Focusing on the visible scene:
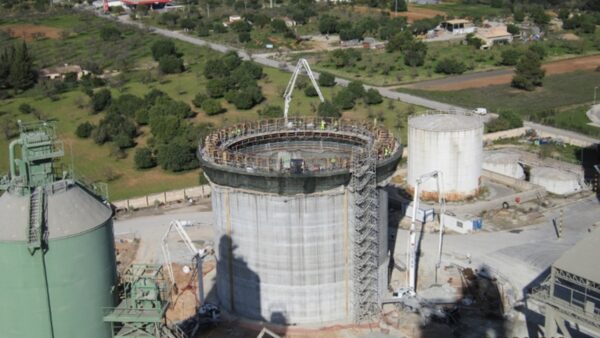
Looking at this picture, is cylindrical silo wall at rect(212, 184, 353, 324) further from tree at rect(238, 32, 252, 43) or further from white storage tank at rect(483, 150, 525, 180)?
tree at rect(238, 32, 252, 43)

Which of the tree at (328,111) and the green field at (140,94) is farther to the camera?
the tree at (328,111)

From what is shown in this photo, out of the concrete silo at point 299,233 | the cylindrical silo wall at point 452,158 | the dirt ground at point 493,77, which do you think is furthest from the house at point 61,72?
the concrete silo at point 299,233

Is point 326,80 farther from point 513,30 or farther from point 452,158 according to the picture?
point 513,30

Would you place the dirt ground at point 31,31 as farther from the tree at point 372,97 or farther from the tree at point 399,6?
the tree at point 399,6

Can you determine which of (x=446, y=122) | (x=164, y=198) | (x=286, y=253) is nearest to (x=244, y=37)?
(x=164, y=198)

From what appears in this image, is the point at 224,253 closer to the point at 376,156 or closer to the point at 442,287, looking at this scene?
the point at 376,156

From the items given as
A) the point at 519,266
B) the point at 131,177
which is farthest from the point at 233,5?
the point at 519,266

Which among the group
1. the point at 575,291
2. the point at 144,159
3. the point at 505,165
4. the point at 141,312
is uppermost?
the point at 141,312
